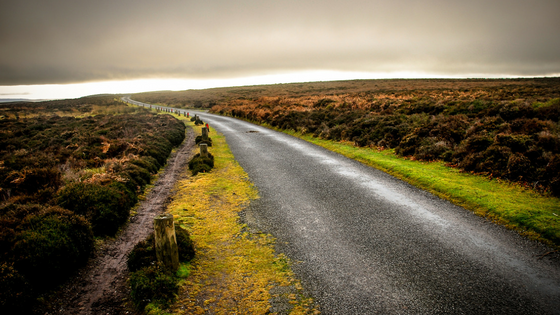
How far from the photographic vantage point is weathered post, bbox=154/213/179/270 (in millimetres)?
4535

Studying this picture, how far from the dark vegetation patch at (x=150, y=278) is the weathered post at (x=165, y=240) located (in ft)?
0.41

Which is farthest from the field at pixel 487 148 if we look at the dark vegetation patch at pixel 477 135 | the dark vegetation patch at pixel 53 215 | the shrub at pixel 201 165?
the dark vegetation patch at pixel 53 215

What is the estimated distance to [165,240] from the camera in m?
4.61

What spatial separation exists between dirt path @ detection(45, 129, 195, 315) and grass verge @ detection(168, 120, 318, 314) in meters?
0.82

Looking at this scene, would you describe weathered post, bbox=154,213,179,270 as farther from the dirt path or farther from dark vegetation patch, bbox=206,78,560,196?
dark vegetation patch, bbox=206,78,560,196

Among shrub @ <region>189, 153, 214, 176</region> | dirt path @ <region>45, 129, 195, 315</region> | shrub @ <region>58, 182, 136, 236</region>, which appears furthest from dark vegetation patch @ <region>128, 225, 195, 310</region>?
shrub @ <region>189, 153, 214, 176</region>

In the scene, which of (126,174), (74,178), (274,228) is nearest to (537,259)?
(274,228)

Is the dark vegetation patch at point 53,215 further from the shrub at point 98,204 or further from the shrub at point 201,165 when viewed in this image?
the shrub at point 201,165

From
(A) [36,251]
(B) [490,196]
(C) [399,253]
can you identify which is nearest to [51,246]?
A: (A) [36,251]

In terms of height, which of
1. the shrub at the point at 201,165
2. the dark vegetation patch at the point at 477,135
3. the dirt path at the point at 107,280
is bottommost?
the dirt path at the point at 107,280

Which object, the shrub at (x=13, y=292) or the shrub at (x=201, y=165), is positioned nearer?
the shrub at (x=13, y=292)

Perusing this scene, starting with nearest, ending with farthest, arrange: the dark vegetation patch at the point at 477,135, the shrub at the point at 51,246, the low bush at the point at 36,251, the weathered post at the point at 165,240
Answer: the low bush at the point at 36,251, the shrub at the point at 51,246, the weathered post at the point at 165,240, the dark vegetation patch at the point at 477,135

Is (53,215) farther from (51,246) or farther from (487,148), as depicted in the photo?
(487,148)

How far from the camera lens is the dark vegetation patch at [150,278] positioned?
162 inches
